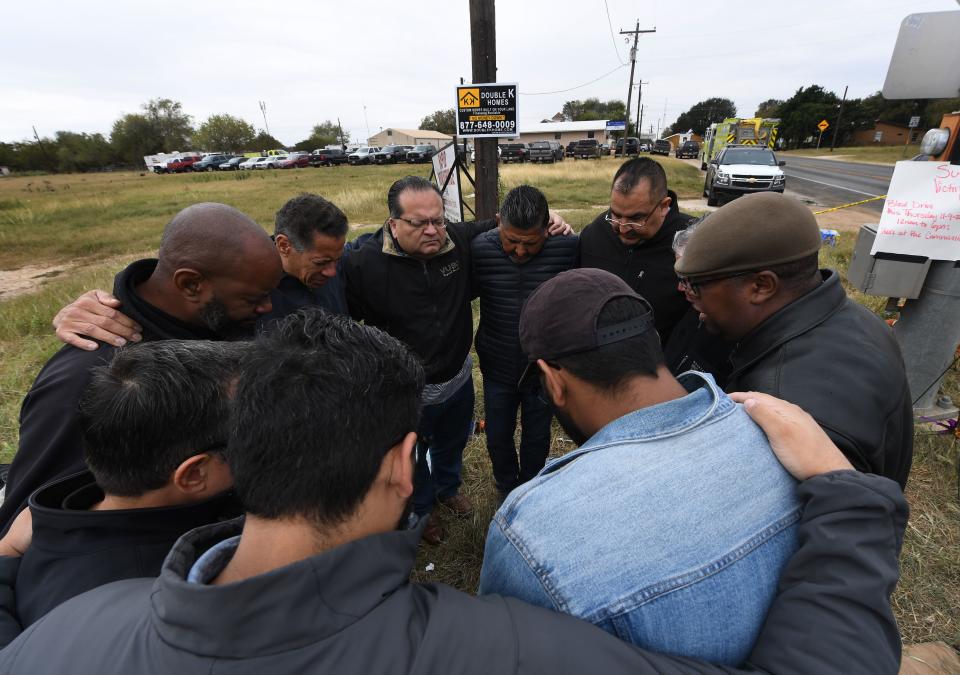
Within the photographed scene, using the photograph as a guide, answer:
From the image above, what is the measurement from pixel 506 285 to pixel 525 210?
1.56ft

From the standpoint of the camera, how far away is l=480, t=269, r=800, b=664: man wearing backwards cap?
879 millimetres

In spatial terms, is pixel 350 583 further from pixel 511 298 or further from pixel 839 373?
pixel 511 298

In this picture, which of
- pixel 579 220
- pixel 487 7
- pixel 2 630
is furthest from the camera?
pixel 579 220

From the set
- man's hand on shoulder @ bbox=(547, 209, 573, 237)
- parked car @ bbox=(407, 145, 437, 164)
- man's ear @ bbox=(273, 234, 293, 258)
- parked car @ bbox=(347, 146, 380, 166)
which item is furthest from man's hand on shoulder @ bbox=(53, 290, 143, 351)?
parked car @ bbox=(347, 146, 380, 166)

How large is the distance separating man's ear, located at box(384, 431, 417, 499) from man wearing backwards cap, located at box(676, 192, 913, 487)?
1.14 metres

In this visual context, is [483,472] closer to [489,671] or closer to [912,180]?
[489,671]

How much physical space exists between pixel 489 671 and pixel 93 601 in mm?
749

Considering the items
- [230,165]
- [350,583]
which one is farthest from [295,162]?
[350,583]

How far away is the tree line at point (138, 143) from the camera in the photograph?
6069 cm

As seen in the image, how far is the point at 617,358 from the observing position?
3.77ft

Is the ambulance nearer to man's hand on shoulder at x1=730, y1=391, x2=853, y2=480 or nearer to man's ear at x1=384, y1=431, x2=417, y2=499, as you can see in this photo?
man's hand on shoulder at x1=730, y1=391, x2=853, y2=480

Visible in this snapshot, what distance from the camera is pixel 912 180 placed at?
3234 millimetres

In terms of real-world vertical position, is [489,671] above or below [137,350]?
below

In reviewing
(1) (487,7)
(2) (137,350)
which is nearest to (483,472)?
(2) (137,350)
